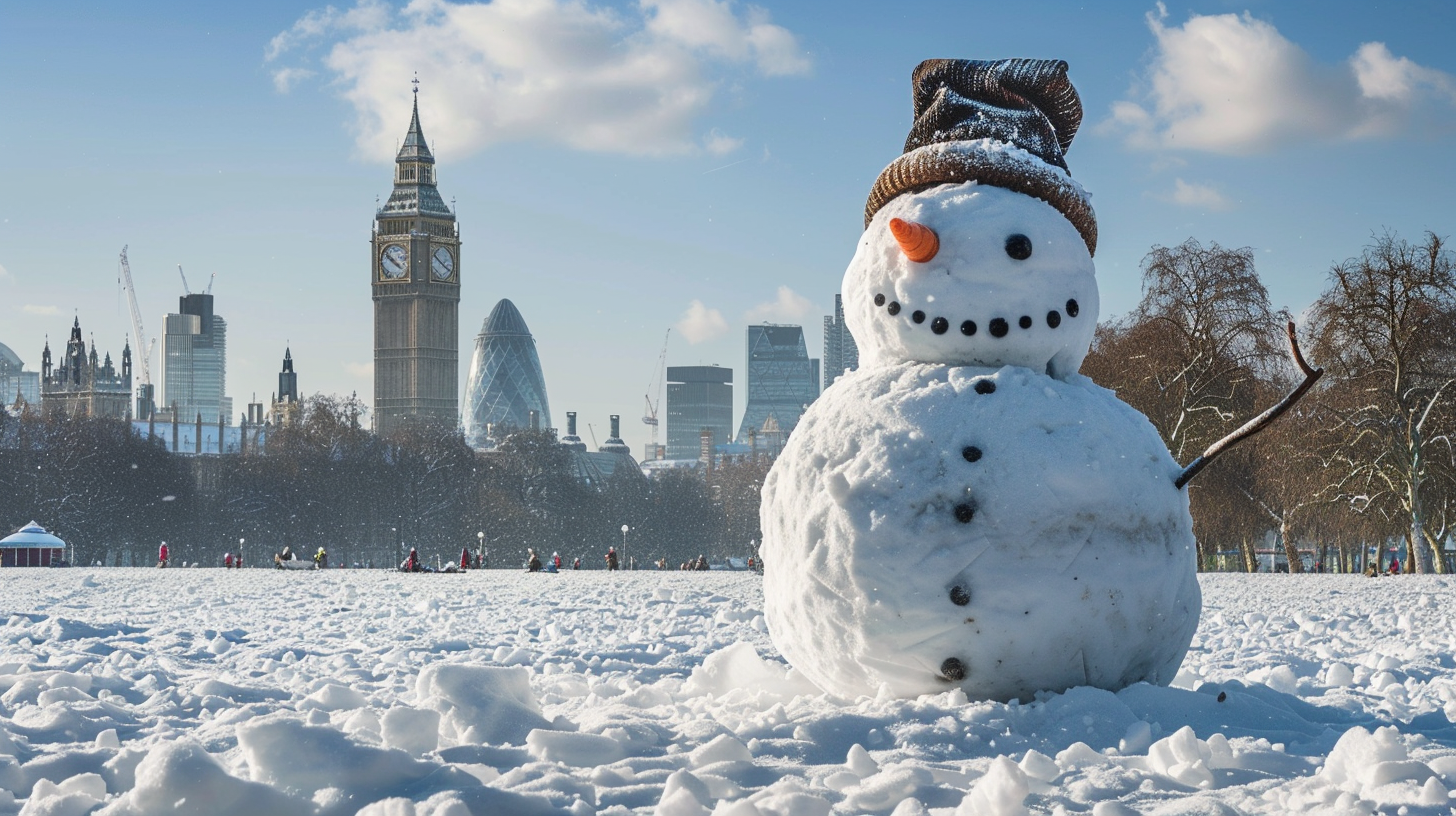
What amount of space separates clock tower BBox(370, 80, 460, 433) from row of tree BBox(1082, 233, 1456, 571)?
391 ft

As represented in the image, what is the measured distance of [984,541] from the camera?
5992 mm

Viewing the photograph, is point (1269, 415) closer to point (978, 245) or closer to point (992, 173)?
point (978, 245)

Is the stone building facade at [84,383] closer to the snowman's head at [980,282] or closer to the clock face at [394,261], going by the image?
the clock face at [394,261]

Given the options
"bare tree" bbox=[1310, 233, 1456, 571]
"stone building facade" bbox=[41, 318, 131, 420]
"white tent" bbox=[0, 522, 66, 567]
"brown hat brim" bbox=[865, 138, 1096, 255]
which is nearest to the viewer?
"brown hat brim" bbox=[865, 138, 1096, 255]

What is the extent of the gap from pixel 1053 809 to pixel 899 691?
1844 mm

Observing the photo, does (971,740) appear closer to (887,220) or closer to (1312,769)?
(1312,769)

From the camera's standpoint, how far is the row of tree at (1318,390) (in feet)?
94.9

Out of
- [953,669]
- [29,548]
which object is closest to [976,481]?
[953,669]

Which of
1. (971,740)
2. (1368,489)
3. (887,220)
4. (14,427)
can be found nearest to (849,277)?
(887,220)

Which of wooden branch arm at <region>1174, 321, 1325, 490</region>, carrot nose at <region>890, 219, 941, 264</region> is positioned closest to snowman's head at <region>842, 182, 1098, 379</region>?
Result: carrot nose at <region>890, 219, 941, 264</region>

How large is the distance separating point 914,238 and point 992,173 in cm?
64

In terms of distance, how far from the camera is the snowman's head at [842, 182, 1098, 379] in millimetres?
6555

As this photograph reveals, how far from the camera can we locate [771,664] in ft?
25.9

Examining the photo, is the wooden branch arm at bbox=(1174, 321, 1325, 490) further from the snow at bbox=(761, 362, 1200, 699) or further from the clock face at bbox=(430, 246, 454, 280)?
the clock face at bbox=(430, 246, 454, 280)
